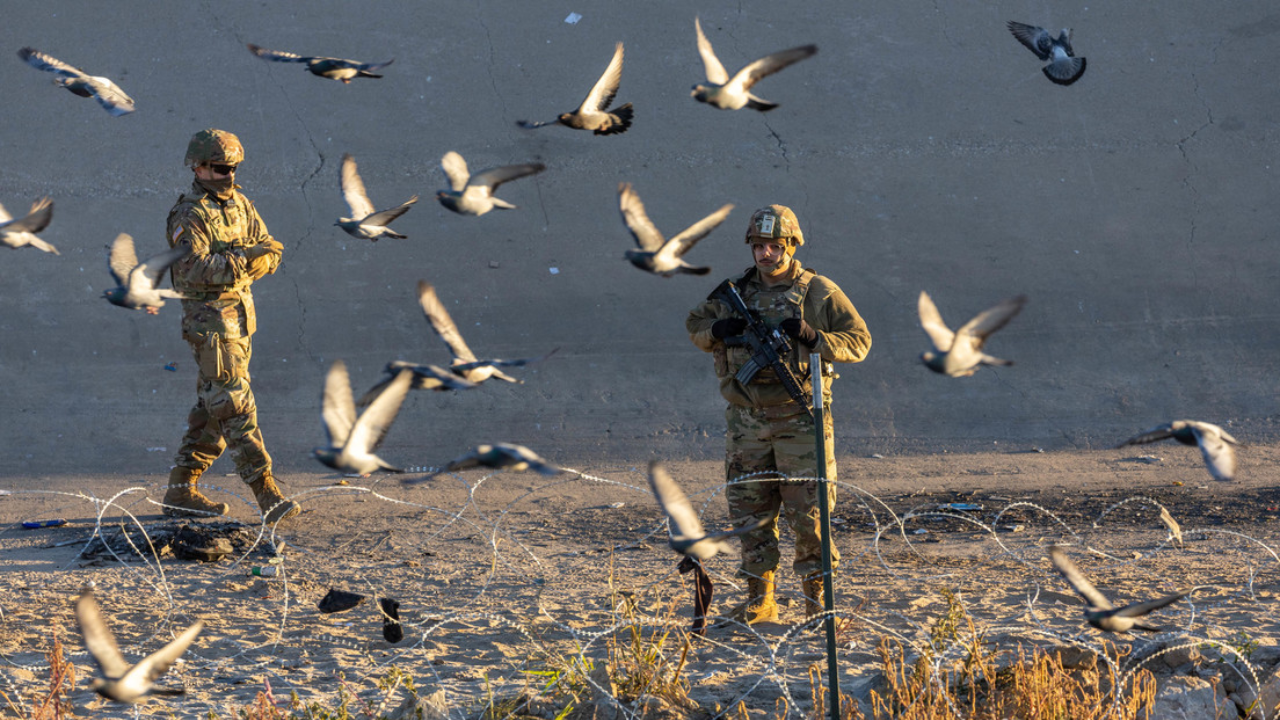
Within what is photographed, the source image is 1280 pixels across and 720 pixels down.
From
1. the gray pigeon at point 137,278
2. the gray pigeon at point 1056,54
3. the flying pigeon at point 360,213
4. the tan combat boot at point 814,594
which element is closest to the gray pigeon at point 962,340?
the tan combat boot at point 814,594

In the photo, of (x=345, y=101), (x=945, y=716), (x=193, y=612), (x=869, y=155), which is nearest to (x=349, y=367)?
(x=345, y=101)

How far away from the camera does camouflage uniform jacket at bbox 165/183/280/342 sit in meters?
6.40

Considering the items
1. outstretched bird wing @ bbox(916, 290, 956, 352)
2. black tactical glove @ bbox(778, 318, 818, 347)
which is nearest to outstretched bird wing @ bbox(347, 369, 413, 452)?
black tactical glove @ bbox(778, 318, 818, 347)

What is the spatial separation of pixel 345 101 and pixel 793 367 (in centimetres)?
820

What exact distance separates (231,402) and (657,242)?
275 cm

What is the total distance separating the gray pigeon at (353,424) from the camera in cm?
384

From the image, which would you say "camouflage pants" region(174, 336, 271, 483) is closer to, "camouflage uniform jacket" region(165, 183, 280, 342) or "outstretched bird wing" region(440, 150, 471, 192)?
"camouflage uniform jacket" region(165, 183, 280, 342)

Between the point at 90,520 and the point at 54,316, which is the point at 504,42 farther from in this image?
the point at 90,520

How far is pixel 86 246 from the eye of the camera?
1066 centimetres

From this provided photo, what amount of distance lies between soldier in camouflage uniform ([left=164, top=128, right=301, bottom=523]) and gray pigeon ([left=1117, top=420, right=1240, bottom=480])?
14.8 ft

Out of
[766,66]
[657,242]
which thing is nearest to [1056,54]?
[766,66]

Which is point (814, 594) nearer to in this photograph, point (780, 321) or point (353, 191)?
point (780, 321)

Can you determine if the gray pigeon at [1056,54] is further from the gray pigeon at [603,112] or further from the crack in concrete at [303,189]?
the crack in concrete at [303,189]

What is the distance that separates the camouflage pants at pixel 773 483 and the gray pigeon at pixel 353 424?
156 cm
